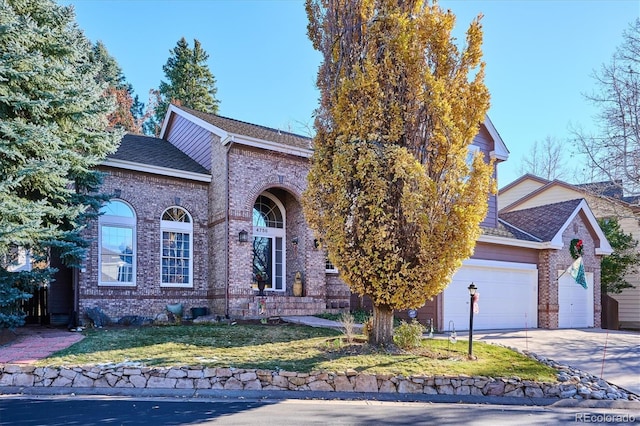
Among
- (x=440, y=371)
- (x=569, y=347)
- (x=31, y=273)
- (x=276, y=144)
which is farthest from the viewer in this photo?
(x=276, y=144)

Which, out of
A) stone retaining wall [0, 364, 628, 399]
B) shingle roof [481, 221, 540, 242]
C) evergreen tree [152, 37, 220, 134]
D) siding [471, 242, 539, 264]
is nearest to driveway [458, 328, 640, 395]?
stone retaining wall [0, 364, 628, 399]

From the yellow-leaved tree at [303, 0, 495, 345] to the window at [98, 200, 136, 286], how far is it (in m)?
7.31

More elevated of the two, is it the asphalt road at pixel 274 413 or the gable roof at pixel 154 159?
the gable roof at pixel 154 159

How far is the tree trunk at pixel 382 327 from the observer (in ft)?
32.3

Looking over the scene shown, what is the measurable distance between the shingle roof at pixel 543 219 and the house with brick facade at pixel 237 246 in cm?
7

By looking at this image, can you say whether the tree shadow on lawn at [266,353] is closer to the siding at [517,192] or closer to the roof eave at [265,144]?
the roof eave at [265,144]

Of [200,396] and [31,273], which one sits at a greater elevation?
[31,273]

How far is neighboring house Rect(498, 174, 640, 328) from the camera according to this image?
19500 millimetres

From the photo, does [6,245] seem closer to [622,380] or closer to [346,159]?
[346,159]

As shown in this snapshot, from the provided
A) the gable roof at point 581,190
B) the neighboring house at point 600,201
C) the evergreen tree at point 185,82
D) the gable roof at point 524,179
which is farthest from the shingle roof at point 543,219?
the evergreen tree at point 185,82

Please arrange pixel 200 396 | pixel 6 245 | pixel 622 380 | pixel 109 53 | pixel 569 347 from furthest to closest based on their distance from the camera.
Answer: pixel 109 53
pixel 569 347
pixel 6 245
pixel 622 380
pixel 200 396

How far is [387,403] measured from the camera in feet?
24.8

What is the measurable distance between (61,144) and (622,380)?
12733 millimetres

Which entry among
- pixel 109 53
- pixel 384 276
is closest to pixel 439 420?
pixel 384 276
